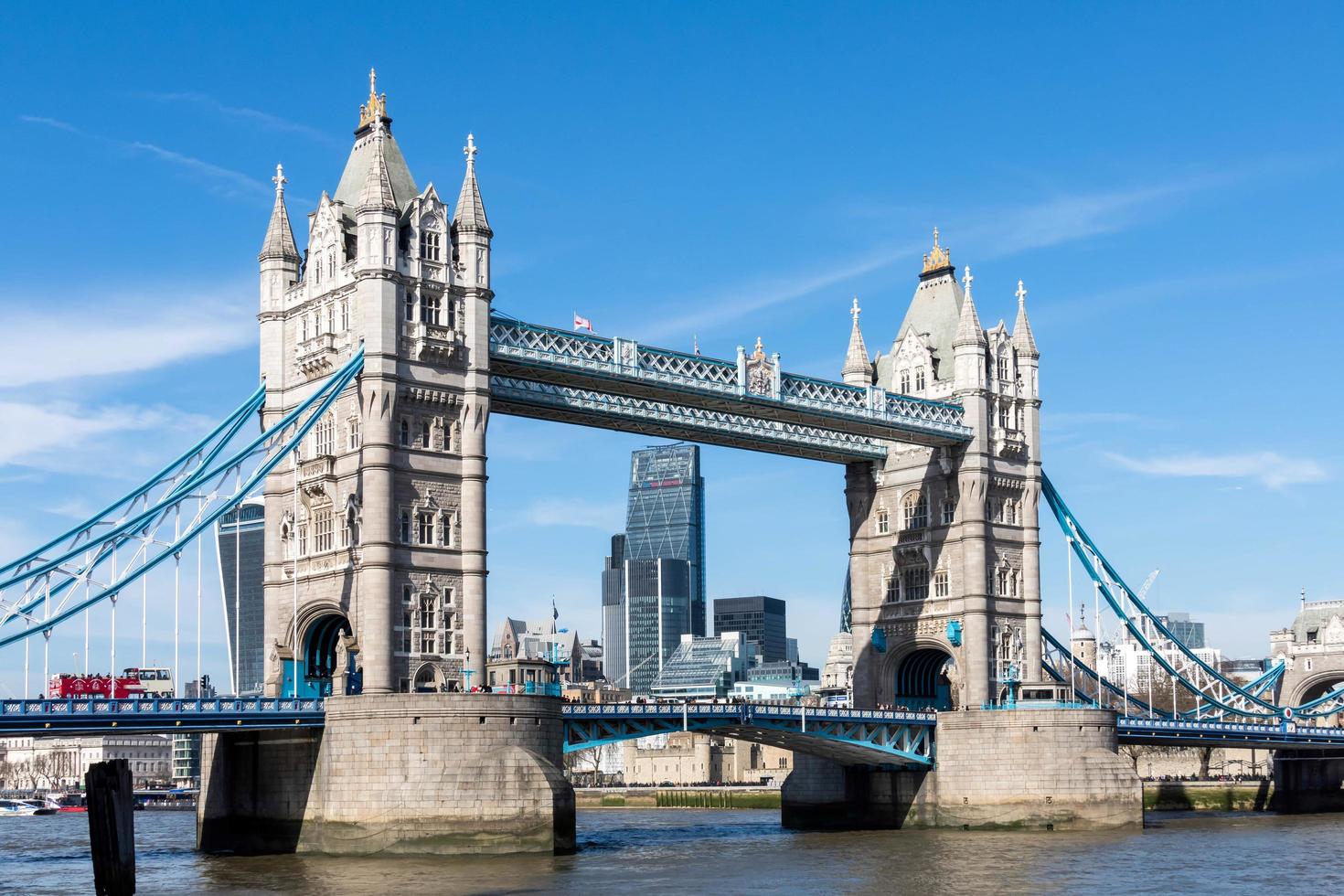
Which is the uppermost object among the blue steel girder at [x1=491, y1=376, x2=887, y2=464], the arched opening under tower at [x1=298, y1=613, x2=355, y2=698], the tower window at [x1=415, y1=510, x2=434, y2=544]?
the blue steel girder at [x1=491, y1=376, x2=887, y2=464]

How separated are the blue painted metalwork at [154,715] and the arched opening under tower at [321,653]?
6.49 meters

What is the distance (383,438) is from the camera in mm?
75750

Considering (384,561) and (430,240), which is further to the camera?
(430,240)

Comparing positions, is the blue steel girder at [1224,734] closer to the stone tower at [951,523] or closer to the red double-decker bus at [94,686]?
the stone tower at [951,523]

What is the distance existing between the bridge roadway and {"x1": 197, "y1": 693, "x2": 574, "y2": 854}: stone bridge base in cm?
279

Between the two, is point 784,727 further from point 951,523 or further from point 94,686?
point 94,686

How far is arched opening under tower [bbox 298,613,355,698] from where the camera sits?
8000 centimetres

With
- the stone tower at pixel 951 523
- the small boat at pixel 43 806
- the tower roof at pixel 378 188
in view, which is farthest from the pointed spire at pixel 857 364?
the small boat at pixel 43 806

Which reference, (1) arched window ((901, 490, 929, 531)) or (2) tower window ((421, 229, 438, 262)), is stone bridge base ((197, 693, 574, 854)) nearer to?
(2) tower window ((421, 229, 438, 262))

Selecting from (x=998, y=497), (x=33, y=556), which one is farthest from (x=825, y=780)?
(x=33, y=556)

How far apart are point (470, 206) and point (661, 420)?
14.5m

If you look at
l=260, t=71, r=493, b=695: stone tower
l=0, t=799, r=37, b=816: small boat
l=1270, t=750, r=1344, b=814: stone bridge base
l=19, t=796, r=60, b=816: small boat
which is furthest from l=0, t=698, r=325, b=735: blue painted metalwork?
l=19, t=796, r=60, b=816: small boat

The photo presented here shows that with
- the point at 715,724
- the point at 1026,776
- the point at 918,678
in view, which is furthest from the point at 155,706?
the point at 918,678

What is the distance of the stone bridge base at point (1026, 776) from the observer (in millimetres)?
88938
